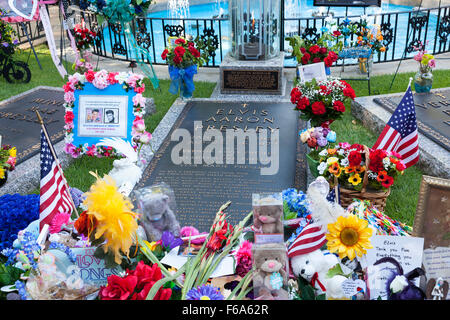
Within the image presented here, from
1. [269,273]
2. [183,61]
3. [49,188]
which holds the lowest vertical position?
[269,273]

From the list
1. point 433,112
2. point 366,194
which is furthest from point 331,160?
point 433,112

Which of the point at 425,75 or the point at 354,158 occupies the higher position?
the point at 425,75

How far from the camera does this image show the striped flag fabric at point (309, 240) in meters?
2.41

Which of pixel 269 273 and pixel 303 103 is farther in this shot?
pixel 303 103

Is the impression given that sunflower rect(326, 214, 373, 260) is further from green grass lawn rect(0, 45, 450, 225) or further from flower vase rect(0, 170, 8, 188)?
flower vase rect(0, 170, 8, 188)

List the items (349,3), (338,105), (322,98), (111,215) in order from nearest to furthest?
(111,215)
(338,105)
(322,98)
(349,3)

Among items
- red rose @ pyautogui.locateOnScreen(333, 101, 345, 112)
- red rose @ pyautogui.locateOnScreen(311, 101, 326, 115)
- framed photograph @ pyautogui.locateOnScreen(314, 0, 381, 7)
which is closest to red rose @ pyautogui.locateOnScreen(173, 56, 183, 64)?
red rose @ pyautogui.locateOnScreen(311, 101, 326, 115)

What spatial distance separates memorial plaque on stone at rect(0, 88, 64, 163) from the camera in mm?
5914

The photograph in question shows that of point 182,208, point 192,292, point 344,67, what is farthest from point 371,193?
point 344,67

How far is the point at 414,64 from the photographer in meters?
9.47

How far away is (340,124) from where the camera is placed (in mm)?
6809

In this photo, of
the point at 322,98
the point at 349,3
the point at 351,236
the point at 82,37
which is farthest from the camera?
the point at 349,3

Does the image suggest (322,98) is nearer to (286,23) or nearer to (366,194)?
(366,194)

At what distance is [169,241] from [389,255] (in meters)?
1.22
